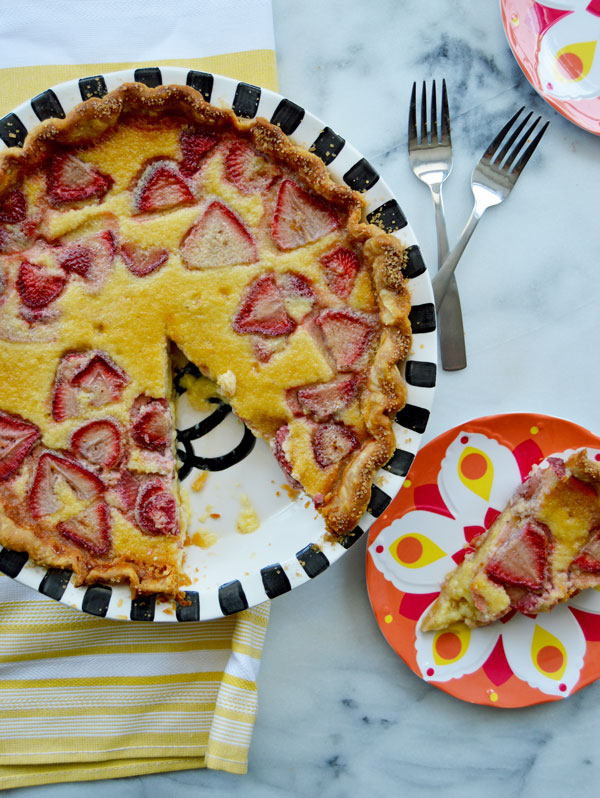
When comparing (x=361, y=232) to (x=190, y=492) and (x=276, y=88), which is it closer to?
(x=276, y=88)

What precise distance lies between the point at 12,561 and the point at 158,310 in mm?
946

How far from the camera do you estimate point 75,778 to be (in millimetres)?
2475

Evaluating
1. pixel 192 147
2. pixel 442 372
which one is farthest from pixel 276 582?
pixel 192 147

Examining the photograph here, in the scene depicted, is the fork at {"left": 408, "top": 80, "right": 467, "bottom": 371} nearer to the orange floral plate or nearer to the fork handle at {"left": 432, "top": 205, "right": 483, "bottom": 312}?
the fork handle at {"left": 432, "top": 205, "right": 483, "bottom": 312}

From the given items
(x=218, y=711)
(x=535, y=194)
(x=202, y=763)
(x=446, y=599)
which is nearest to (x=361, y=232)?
(x=535, y=194)

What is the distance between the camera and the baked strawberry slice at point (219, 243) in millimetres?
2189

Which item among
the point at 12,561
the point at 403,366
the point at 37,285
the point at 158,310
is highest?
the point at 37,285

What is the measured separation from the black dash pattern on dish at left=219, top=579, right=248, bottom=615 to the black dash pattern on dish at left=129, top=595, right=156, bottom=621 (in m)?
0.23

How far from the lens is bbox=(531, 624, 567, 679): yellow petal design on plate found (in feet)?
8.08

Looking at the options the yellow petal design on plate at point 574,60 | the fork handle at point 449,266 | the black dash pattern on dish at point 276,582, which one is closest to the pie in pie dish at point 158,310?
the black dash pattern on dish at point 276,582

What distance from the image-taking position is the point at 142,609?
2.11 meters

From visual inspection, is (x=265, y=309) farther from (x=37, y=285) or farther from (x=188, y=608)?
(x=188, y=608)

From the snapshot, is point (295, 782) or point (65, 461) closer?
point (65, 461)

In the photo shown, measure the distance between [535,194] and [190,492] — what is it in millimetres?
1821
